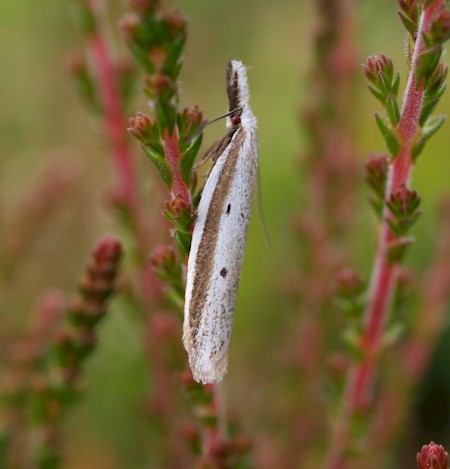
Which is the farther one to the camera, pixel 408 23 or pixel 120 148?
pixel 120 148

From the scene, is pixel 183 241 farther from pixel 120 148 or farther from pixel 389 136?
pixel 120 148

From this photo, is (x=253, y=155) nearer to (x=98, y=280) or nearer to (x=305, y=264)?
(x=98, y=280)

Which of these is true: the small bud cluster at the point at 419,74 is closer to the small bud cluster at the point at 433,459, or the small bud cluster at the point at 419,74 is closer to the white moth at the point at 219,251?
the white moth at the point at 219,251

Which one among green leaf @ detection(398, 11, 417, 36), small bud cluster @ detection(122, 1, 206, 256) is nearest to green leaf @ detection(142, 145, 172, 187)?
small bud cluster @ detection(122, 1, 206, 256)

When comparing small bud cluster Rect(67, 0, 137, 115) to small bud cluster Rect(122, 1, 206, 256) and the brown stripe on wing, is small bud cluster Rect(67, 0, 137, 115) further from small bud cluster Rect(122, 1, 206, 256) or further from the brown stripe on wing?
the brown stripe on wing

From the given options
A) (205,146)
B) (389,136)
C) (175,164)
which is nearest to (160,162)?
(175,164)

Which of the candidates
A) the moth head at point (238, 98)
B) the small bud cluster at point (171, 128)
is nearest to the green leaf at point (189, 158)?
the small bud cluster at point (171, 128)
